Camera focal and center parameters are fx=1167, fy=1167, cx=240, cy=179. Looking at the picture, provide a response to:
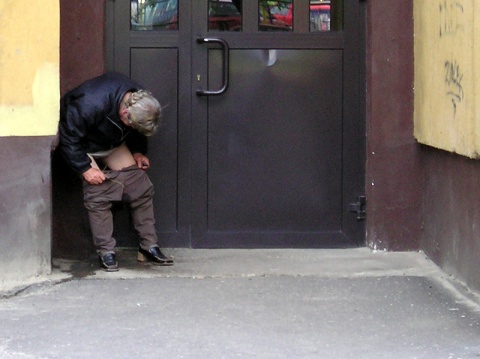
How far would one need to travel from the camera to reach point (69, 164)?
7.28 metres

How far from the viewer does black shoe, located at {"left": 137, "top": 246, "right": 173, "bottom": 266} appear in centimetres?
761

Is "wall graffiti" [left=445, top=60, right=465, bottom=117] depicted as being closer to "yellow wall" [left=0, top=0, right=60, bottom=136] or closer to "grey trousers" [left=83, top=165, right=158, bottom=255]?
"grey trousers" [left=83, top=165, right=158, bottom=255]

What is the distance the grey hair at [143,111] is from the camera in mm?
7141

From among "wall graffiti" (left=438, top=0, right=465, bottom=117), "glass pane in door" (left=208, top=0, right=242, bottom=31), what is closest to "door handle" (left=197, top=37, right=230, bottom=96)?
"glass pane in door" (left=208, top=0, right=242, bottom=31)

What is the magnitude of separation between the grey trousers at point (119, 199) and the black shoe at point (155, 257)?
0.12ft

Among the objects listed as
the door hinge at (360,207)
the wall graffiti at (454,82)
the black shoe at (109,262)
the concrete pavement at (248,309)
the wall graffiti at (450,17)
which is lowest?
the concrete pavement at (248,309)

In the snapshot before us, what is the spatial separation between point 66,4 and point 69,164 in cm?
110

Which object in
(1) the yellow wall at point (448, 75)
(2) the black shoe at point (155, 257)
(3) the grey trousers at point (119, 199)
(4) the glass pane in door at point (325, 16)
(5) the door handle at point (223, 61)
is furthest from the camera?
(4) the glass pane in door at point (325, 16)

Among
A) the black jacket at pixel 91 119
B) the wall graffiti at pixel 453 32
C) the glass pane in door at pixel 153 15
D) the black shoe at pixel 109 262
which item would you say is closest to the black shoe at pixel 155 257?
the black shoe at pixel 109 262

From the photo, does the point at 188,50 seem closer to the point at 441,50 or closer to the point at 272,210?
the point at 272,210

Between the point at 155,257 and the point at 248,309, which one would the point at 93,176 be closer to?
the point at 155,257

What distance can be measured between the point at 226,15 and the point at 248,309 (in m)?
2.30

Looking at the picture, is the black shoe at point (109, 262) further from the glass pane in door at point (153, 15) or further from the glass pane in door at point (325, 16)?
the glass pane in door at point (325, 16)

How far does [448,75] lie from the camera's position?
7.02 metres
